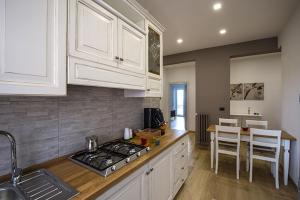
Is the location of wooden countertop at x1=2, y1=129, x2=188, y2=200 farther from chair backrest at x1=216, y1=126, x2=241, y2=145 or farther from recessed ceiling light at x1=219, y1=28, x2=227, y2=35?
recessed ceiling light at x1=219, y1=28, x2=227, y2=35

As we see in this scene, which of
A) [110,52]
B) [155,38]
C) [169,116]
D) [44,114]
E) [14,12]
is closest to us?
[14,12]

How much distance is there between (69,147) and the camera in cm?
131

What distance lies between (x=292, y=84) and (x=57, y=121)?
3.31 m

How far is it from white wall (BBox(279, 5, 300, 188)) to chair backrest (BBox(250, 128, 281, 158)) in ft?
0.87

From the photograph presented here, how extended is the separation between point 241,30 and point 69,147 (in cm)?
361

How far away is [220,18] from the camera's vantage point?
260 centimetres

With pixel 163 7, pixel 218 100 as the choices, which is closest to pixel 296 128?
pixel 218 100

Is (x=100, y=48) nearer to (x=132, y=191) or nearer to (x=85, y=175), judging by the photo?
(x=85, y=175)

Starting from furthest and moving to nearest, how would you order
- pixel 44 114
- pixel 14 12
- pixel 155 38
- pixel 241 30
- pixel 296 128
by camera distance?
1. pixel 241 30
2. pixel 296 128
3. pixel 155 38
4. pixel 44 114
5. pixel 14 12

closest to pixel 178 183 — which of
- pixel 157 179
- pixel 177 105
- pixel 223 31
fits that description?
pixel 157 179

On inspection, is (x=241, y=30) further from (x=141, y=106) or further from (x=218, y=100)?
(x=141, y=106)

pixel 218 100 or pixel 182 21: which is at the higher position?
pixel 182 21

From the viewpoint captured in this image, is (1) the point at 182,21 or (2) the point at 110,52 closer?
(2) the point at 110,52

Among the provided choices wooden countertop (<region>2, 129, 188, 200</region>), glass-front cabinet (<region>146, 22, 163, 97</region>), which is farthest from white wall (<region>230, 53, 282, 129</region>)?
wooden countertop (<region>2, 129, 188, 200</region>)
